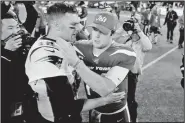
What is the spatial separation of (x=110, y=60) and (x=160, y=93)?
12.4 feet

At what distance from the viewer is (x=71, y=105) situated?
219 cm

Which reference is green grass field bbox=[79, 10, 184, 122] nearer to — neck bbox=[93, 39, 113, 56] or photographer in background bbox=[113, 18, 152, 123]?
photographer in background bbox=[113, 18, 152, 123]

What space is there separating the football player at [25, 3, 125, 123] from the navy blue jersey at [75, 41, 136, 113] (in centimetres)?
50

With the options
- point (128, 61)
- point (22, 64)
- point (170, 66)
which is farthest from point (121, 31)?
point (170, 66)

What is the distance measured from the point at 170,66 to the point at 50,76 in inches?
288

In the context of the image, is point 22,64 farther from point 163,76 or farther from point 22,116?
point 163,76

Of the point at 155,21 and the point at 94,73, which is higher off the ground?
the point at 94,73

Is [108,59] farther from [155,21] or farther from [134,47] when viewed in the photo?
[155,21]

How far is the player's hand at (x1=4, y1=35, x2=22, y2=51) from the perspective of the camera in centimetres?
287

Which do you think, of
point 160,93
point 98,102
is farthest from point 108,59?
point 160,93

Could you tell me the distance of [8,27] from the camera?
2930 millimetres

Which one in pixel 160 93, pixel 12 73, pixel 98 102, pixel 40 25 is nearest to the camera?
pixel 98 102

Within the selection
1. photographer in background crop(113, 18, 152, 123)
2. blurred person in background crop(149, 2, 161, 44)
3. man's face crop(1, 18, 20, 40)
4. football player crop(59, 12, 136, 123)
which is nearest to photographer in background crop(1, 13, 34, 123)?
man's face crop(1, 18, 20, 40)

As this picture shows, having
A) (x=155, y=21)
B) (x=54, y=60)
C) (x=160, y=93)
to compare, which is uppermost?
(x=54, y=60)
